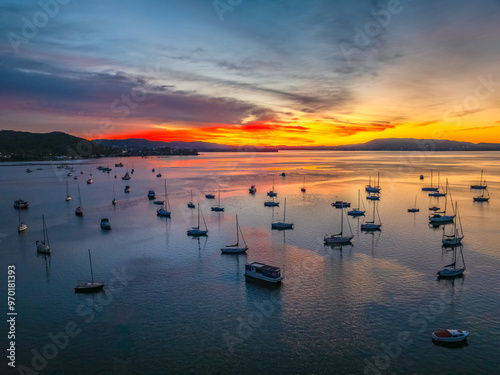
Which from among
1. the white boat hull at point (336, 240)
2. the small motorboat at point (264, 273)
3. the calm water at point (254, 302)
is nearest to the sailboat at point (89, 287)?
the calm water at point (254, 302)

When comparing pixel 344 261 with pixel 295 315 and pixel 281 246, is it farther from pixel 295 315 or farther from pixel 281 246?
pixel 295 315

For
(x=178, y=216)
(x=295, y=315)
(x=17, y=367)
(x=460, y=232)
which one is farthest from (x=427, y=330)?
(x=178, y=216)

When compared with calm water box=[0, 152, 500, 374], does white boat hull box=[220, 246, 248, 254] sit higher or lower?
higher

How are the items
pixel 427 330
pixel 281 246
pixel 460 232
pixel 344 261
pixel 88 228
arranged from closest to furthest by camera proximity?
pixel 427 330
pixel 344 261
pixel 281 246
pixel 460 232
pixel 88 228

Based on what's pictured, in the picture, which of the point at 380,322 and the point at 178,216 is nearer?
the point at 380,322

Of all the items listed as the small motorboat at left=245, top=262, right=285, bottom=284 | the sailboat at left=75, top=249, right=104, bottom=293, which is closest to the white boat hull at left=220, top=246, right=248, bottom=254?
the small motorboat at left=245, top=262, right=285, bottom=284

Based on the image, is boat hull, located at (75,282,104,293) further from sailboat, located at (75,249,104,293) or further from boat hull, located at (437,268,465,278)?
boat hull, located at (437,268,465,278)

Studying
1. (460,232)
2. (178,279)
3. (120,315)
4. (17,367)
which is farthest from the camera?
(460,232)

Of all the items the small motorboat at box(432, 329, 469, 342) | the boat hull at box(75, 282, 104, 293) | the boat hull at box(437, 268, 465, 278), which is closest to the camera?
the small motorboat at box(432, 329, 469, 342)
